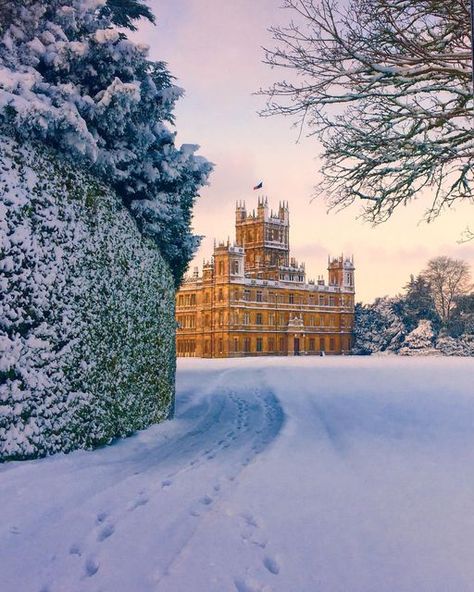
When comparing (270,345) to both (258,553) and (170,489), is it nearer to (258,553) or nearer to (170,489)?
(170,489)

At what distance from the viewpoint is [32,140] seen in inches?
246

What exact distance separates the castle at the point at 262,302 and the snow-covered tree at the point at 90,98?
50.8 metres

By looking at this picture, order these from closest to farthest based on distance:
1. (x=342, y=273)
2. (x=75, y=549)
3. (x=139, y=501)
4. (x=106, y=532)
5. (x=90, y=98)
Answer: (x=75, y=549) < (x=106, y=532) < (x=139, y=501) < (x=90, y=98) < (x=342, y=273)

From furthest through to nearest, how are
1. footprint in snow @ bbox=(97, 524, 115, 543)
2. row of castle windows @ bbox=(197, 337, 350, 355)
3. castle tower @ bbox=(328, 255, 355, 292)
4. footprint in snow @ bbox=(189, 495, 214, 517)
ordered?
castle tower @ bbox=(328, 255, 355, 292)
row of castle windows @ bbox=(197, 337, 350, 355)
footprint in snow @ bbox=(189, 495, 214, 517)
footprint in snow @ bbox=(97, 524, 115, 543)

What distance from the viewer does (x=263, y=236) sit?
73.8 metres

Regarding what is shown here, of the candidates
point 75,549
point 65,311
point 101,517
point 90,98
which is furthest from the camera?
point 90,98

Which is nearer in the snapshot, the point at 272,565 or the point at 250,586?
the point at 250,586

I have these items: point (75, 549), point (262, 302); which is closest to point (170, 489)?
point (75, 549)

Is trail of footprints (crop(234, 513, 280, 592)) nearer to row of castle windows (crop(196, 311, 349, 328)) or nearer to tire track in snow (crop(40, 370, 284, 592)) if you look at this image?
tire track in snow (crop(40, 370, 284, 592))

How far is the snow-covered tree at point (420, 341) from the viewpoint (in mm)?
57656

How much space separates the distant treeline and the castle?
6.27m

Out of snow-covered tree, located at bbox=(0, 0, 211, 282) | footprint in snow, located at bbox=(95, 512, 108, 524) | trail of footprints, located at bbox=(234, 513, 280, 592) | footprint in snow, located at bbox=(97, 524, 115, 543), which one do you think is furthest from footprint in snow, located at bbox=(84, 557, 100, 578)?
snow-covered tree, located at bbox=(0, 0, 211, 282)

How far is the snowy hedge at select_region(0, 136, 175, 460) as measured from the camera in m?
5.65

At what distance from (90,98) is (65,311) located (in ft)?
9.53
